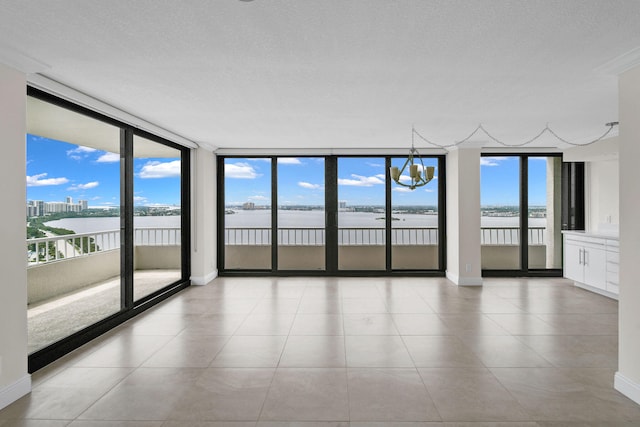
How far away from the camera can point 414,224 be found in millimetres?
7707

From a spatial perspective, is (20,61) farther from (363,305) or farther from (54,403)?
(363,305)

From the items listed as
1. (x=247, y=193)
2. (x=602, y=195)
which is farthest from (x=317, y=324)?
(x=602, y=195)

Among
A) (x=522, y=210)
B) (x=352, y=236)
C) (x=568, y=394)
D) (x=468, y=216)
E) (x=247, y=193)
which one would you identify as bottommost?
(x=568, y=394)

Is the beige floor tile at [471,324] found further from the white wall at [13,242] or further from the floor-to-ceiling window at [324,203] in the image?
the white wall at [13,242]

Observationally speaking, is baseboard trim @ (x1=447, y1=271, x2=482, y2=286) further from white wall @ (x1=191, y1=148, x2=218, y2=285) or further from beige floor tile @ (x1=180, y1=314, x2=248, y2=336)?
white wall @ (x1=191, y1=148, x2=218, y2=285)

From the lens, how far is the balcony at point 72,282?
4070 millimetres

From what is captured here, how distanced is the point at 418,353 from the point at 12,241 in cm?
345

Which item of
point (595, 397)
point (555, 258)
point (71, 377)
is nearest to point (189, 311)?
point (71, 377)

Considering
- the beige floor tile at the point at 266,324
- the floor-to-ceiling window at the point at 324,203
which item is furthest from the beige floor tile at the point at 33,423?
the floor-to-ceiling window at the point at 324,203

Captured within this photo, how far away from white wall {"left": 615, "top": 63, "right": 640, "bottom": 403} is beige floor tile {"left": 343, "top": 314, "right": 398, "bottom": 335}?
6.50ft

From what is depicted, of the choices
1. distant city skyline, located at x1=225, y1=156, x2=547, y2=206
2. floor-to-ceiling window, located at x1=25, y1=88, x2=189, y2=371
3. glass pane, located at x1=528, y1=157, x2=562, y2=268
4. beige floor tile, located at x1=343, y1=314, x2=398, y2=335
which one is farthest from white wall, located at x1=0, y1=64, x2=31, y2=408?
glass pane, located at x1=528, y1=157, x2=562, y2=268

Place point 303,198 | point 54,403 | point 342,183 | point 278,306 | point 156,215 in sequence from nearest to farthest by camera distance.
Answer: point 54,403, point 278,306, point 156,215, point 342,183, point 303,198

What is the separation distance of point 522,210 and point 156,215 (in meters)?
7.03

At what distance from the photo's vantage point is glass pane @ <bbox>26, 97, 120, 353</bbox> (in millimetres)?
3881
